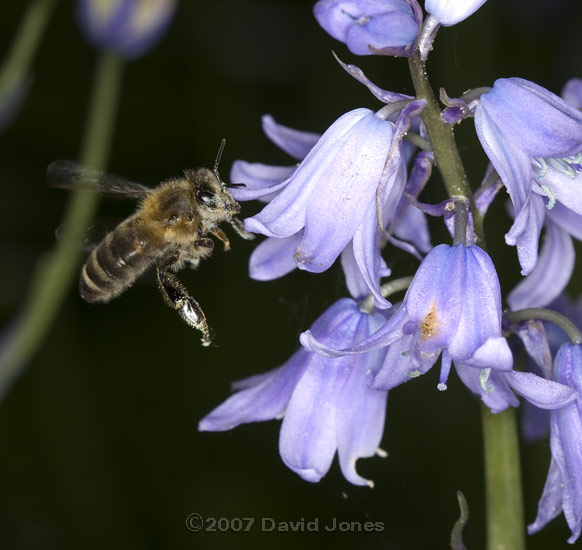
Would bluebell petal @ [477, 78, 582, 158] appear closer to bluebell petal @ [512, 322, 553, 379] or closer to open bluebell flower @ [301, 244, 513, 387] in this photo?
open bluebell flower @ [301, 244, 513, 387]

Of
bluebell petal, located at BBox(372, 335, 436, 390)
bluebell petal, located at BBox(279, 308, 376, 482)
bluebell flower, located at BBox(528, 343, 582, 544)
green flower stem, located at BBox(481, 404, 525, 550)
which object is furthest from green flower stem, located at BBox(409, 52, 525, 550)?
bluebell petal, located at BBox(279, 308, 376, 482)

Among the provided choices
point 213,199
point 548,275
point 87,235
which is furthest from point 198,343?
point 548,275

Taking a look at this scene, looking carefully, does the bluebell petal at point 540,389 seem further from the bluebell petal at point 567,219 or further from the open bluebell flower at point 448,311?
the bluebell petal at point 567,219

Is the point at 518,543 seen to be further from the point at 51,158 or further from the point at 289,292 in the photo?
the point at 51,158

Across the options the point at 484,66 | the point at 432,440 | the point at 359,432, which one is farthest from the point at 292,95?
the point at 359,432

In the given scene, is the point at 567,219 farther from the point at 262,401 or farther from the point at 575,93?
the point at 262,401

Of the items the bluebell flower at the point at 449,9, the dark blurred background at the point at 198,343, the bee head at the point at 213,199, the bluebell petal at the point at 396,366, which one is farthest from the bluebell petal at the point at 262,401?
the dark blurred background at the point at 198,343
